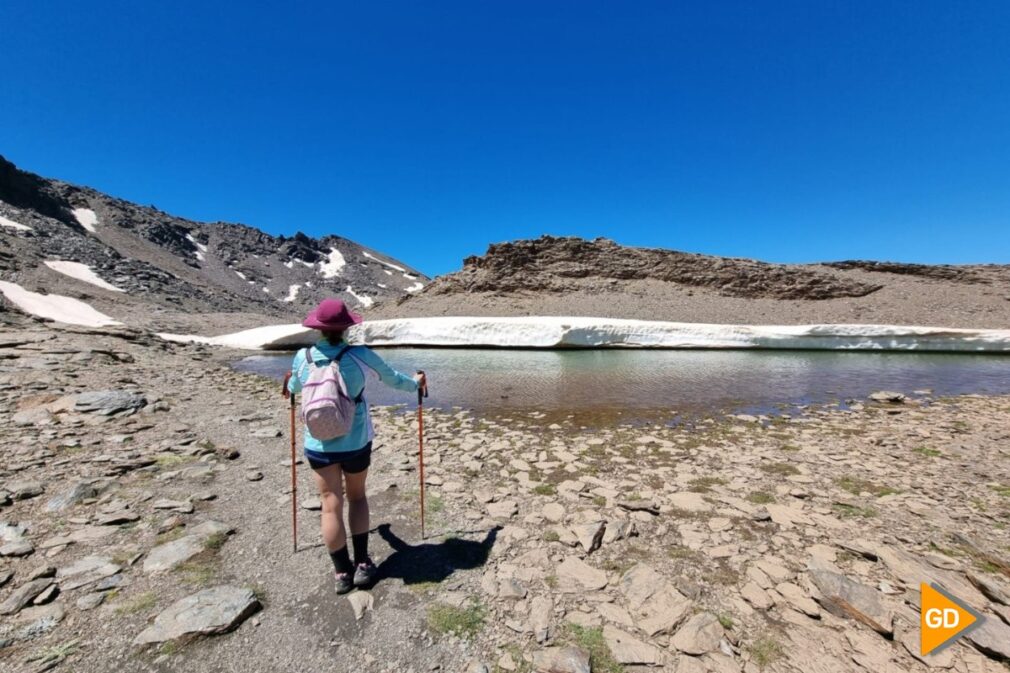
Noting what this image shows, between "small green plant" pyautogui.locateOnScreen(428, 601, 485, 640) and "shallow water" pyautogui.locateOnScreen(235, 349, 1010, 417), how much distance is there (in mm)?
6243

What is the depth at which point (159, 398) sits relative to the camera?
815 centimetres

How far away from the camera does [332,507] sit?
122 inches

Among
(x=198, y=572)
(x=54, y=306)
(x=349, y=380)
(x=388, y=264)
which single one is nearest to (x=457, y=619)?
(x=349, y=380)

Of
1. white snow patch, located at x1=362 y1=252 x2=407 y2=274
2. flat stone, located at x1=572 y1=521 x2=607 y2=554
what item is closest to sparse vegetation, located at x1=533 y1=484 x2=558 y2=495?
flat stone, located at x1=572 y1=521 x2=607 y2=554

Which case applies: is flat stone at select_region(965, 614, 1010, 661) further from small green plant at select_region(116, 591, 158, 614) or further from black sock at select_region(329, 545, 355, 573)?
small green plant at select_region(116, 591, 158, 614)

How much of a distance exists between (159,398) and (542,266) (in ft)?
116

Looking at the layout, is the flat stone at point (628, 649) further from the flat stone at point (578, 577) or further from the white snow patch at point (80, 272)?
the white snow patch at point (80, 272)

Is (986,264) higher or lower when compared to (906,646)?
higher

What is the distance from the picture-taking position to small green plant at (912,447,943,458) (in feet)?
18.4

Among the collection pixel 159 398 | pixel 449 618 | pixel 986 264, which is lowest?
pixel 449 618

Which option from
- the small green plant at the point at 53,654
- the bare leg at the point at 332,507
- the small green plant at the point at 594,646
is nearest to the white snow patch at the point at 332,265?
the bare leg at the point at 332,507

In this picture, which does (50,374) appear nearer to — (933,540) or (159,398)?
(159,398)

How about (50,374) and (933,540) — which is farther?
(50,374)

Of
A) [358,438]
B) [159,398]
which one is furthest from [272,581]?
[159,398]
